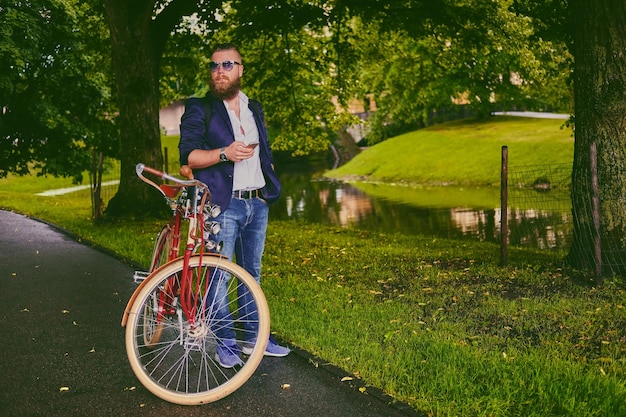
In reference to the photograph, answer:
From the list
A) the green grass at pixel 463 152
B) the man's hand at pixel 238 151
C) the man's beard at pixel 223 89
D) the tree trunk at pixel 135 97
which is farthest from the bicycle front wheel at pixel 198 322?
the green grass at pixel 463 152

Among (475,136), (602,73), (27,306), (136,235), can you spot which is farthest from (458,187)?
(27,306)

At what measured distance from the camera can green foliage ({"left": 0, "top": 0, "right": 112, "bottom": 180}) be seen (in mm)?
22062

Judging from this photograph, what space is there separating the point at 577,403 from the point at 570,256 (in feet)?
17.6

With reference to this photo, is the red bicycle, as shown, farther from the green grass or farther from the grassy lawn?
the green grass

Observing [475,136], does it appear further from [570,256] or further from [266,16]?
[570,256]

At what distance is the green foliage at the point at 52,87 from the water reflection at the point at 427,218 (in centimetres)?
741

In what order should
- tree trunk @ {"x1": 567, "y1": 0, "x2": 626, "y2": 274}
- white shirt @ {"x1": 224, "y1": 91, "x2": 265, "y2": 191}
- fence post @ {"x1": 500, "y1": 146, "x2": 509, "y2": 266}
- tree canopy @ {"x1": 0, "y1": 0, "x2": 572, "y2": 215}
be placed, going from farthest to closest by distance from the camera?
tree canopy @ {"x1": 0, "y1": 0, "x2": 572, "y2": 215} → fence post @ {"x1": 500, "y1": 146, "x2": 509, "y2": 266} → tree trunk @ {"x1": 567, "y1": 0, "x2": 626, "y2": 274} → white shirt @ {"x1": 224, "y1": 91, "x2": 265, "y2": 191}

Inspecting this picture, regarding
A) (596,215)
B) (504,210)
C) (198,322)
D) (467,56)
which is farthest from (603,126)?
(467,56)

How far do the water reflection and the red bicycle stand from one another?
10226 millimetres

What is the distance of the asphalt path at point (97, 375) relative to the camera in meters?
4.39

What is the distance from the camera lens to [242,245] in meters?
5.23

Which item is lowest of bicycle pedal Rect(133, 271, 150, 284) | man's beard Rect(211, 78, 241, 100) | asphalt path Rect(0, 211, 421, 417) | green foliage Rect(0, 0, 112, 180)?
asphalt path Rect(0, 211, 421, 417)

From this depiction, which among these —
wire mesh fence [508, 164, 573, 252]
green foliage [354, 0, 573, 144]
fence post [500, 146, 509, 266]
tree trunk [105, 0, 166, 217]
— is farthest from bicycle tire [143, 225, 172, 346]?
tree trunk [105, 0, 166, 217]

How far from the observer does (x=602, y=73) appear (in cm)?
890
